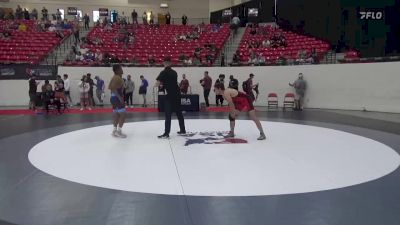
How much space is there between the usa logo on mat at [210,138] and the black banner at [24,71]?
1102 centimetres

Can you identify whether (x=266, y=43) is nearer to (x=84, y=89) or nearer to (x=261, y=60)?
(x=261, y=60)

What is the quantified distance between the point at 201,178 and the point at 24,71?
48.0 ft

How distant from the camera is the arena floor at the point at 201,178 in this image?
364 centimetres

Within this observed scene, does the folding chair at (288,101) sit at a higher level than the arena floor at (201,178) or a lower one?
higher

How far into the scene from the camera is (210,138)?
7.84 metres

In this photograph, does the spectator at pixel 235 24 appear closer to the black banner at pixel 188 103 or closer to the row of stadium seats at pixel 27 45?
the row of stadium seats at pixel 27 45

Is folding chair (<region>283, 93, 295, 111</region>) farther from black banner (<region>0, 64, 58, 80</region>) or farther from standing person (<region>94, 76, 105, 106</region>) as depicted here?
black banner (<region>0, 64, 58, 80</region>)

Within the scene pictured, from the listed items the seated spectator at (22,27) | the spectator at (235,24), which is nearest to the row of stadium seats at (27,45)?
the seated spectator at (22,27)

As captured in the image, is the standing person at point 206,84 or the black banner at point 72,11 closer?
the standing person at point 206,84

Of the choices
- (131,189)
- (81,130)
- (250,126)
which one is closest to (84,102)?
(81,130)

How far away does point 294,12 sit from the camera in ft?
70.3

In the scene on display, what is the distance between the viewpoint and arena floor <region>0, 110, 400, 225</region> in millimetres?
3645

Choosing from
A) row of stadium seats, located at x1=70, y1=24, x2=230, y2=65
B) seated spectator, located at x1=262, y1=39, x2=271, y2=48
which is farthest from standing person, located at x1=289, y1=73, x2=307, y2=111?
row of stadium seats, located at x1=70, y1=24, x2=230, y2=65

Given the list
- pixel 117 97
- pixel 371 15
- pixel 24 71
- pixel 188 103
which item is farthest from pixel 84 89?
pixel 371 15
